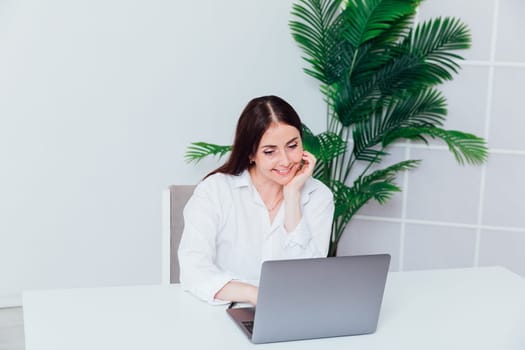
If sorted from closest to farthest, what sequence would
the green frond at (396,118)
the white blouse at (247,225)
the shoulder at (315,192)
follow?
1. the white blouse at (247,225)
2. the shoulder at (315,192)
3. the green frond at (396,118)

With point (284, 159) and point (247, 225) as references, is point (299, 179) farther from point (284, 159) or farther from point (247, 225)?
point (247, 225)

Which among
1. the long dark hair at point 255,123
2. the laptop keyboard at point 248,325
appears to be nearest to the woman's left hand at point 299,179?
the long dark hair at point 255,123

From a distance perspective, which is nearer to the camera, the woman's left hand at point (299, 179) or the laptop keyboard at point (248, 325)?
the laptop keyboard at point (248, 325)

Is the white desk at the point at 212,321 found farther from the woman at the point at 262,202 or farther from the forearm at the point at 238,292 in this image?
the woman at the point at 262,202

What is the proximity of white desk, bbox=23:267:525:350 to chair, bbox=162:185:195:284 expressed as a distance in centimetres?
26

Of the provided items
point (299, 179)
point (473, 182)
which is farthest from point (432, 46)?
point (299, 179)

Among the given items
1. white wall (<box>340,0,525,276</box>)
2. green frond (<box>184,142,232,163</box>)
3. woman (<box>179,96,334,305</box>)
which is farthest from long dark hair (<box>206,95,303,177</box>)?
white wall (<box>340,0,525,276</box>)

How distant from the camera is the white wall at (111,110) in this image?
3.58 m

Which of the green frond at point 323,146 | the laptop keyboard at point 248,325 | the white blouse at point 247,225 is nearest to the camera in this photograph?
the laptop keyboard at point 248,325

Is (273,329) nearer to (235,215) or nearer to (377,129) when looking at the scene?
(235,215)

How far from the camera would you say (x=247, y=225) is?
236cm

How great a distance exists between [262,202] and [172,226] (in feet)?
1.04

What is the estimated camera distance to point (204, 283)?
1974 mm

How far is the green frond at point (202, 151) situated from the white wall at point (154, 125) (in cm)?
5
